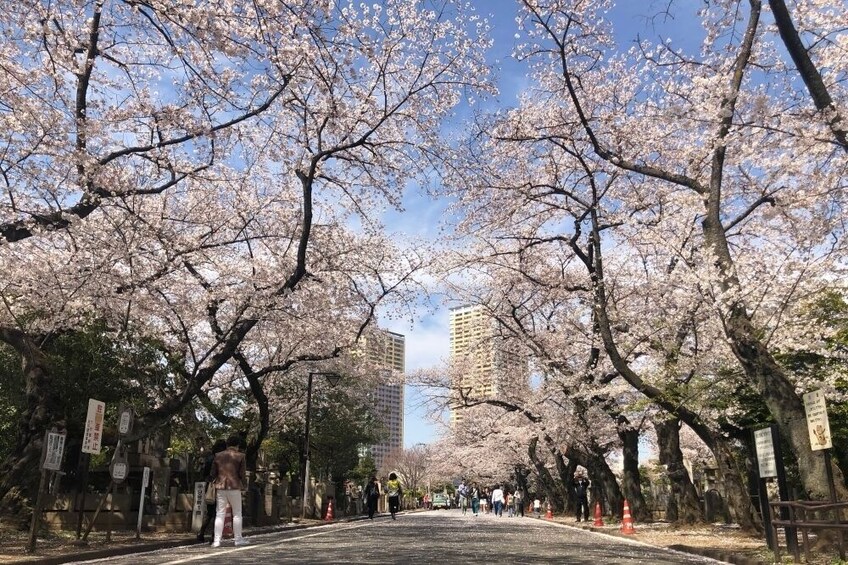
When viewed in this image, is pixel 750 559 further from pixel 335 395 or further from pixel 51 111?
pixel 335 395

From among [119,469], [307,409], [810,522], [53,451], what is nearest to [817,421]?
[810,522]

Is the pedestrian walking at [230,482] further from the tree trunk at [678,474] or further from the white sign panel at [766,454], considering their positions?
the tree trunk at [678,474]

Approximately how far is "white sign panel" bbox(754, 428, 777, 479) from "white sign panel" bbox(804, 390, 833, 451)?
930 millimetres

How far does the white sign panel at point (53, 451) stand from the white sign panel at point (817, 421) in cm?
1044

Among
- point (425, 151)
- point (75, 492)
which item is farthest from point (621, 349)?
point (75, 492)

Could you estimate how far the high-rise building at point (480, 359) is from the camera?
28344mm

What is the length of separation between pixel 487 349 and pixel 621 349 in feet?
30.2

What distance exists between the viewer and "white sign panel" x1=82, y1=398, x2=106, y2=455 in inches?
428

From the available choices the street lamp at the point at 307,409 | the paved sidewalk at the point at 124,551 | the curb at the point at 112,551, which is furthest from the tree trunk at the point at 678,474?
the street lamp at the point at 307,409

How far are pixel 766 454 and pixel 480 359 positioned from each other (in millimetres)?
20604

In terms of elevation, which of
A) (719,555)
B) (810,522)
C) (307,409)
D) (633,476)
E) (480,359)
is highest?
(480,359)

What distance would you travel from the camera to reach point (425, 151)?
13.2 meters

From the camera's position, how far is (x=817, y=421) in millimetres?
8320

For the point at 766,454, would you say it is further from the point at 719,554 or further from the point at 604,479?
the point at 604,479
